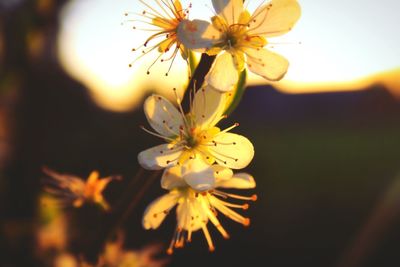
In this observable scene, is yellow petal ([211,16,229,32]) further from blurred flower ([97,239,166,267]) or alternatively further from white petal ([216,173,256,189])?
blurred flower ([97,239,166,267])

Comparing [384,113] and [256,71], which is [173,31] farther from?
[384,113]

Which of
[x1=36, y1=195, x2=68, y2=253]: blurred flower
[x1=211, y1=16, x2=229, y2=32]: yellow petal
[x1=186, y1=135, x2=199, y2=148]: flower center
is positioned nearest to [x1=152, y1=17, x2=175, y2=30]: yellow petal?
[x1=211, y1=16, x2=229, y2=32]: yellow petal

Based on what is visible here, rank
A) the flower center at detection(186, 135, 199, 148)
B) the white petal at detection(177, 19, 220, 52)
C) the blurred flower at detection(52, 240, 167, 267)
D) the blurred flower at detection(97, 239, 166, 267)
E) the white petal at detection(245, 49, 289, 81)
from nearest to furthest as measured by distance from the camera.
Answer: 1. the white petal at detection(177, 19, 220, 52)
2. the white petal at detection(245, 49, 289, 81)
3. the flower center at detection(186, 135, 199, 148)
4. the blurred flower at detection(52, 240, 167, 267)
5. the blurred flower at detection(97, 239, 166, 267)

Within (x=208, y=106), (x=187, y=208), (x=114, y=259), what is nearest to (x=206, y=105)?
(x=208, y=106)

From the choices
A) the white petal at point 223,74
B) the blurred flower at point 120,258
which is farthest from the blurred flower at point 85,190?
the white petal at point 223,74

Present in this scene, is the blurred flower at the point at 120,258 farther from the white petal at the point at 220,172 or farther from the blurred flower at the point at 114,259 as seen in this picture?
the white petal at the point at 220,172

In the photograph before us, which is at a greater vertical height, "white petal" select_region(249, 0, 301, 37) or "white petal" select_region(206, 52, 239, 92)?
"white petal" select_region(249, 0, 301, 37)

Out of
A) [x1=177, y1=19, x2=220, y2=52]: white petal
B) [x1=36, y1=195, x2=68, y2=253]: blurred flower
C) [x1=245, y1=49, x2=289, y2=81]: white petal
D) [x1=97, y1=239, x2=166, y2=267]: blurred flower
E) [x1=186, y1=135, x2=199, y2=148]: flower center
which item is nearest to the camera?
[x1=177, y1=19, x2=220, y2=52]: white petal
